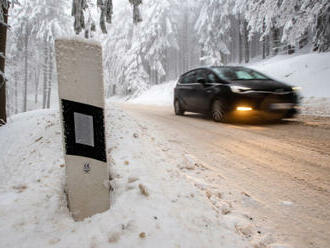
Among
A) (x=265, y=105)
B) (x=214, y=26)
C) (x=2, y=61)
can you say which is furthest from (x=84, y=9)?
(x=214, y=26)

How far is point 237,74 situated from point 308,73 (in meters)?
6.70

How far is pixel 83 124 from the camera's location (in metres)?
1.60

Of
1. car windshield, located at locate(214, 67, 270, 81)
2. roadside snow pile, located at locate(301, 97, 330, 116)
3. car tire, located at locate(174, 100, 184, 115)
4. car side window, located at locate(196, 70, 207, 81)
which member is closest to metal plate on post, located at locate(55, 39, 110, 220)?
car windshield, located at locate(214, 67, 270, 81)

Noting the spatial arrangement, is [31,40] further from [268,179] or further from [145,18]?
[268,179]

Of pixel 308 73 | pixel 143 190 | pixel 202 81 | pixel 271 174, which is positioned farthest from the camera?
pixel 308 73

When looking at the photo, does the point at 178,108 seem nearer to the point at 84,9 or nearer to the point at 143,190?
the point at 84,9

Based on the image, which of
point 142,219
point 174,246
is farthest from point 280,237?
point 142,219

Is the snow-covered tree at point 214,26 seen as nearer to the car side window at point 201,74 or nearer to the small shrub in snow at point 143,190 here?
the car side window at point 201,74

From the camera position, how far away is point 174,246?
132cm

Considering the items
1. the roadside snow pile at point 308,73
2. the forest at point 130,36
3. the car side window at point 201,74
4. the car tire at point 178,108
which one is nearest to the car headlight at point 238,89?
the car side window at point 201,74

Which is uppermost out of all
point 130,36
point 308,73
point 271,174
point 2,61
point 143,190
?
point 130,36

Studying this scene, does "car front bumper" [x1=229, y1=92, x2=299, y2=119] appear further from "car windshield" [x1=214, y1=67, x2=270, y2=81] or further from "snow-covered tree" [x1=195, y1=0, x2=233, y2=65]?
"snow-covered tree" [x1=195, y1=0, x2=233, y2=65]

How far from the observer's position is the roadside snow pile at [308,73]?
9.69 metres

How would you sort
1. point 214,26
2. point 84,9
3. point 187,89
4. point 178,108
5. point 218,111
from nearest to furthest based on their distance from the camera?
point 84,9 → point 218,111 → point 187,89 → point 178,108 → point 214,26
